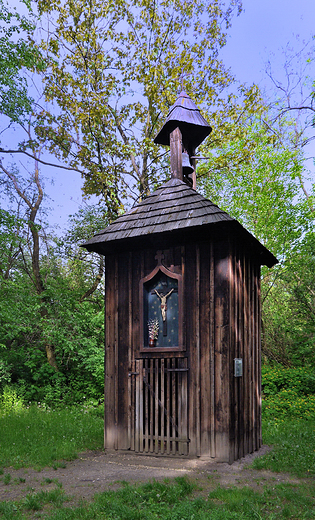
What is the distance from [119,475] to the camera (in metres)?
6.06

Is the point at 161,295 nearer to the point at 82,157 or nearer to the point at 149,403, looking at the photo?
the point at 149,403

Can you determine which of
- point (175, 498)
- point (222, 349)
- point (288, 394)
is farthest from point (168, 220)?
point (288, 394)

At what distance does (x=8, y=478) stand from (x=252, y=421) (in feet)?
13.9

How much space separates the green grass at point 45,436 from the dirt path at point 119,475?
14.4 inches

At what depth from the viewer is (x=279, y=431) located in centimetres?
1002

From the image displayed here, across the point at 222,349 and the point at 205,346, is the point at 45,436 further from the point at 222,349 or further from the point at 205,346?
the point at 222,349

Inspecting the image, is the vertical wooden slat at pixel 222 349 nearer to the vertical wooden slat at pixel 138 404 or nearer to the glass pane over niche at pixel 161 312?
the glass pane over niche at pixel 161 312

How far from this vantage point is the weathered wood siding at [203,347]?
692 cm

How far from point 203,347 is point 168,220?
218 cm

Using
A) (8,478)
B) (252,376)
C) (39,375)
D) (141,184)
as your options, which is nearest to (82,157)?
(141,184)

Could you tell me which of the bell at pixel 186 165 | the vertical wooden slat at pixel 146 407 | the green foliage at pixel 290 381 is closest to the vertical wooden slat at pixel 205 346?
the vertical wooden slat at pixel 146 407

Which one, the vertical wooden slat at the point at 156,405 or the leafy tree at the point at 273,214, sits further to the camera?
the leafy tree at the point at 273,214

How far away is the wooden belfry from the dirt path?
266mm

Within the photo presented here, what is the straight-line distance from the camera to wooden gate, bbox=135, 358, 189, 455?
711 centimetres
